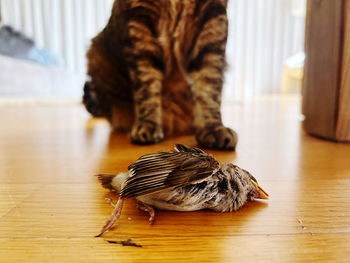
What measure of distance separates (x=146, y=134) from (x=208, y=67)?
0.41 meters

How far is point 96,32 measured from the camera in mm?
5473

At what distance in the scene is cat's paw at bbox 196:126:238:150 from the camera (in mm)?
1148

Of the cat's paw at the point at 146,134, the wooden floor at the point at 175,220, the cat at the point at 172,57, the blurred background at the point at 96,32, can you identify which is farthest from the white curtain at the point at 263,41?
the wooden floor at the point at 175,220

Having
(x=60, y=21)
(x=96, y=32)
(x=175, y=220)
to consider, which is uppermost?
(x=60, y=21)

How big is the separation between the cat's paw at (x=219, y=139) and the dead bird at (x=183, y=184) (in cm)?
52

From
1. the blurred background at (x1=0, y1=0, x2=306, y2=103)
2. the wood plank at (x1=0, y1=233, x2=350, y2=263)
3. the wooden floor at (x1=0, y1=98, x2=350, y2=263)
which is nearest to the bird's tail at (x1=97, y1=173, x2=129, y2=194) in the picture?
the wooden floor at (x1=0, y1=98, x2=350, y2=263)

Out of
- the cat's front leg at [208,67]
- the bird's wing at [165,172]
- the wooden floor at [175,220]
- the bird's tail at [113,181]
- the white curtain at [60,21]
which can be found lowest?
the wooden floor at [175,220]

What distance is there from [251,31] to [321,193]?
5029 mm

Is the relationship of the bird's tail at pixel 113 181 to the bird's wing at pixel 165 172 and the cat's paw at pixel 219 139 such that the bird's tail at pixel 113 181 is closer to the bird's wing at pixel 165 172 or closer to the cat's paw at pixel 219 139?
the bird's wing at pixel 165 172

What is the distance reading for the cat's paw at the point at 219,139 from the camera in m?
1.15

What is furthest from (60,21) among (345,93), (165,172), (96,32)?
(165,172)

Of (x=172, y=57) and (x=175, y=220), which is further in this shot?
(x=172, y=57)

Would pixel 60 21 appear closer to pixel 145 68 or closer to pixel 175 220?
pixel 145 68

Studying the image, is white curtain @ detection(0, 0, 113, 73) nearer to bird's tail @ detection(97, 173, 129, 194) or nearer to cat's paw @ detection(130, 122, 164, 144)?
cat's paw @ detection(130, 122, 164, 144)
